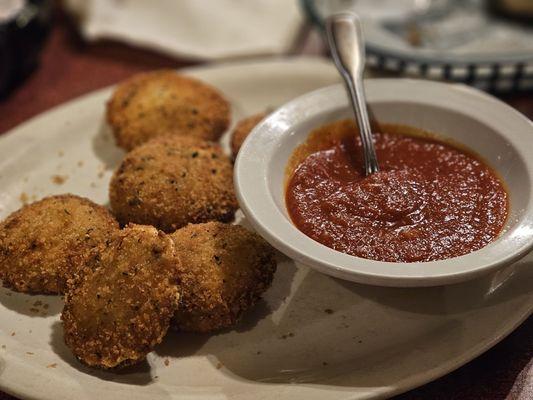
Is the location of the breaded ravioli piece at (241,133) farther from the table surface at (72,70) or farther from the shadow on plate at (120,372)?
the table surface at (72,70)

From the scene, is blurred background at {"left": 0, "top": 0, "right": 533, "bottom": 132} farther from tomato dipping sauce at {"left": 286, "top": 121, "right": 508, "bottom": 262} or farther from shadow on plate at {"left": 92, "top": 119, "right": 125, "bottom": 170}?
tomato dipping sauce at {"left": 286, "top": 121, "right": 508, "bottom": 262}

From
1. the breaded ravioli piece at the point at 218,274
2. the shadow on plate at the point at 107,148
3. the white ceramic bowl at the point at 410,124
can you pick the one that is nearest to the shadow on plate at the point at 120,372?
the breaded ravioli piece at the point at 218,274

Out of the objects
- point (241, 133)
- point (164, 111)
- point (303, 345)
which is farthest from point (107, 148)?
point (303, 345)

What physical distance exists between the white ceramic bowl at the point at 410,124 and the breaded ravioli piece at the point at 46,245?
54 cm

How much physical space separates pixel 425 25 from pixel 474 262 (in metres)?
2.13

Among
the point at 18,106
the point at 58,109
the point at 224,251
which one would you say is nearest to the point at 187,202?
the point at 224,251

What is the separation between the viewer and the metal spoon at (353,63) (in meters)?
2.22

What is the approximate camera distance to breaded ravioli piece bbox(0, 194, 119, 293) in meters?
2.07

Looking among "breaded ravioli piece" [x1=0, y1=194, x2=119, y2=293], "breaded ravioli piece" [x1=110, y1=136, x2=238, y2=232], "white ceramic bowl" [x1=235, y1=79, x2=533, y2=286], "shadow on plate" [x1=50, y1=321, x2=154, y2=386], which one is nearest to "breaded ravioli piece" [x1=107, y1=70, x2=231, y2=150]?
"breaded ravioli piece" [x1=110, y1=136, x2=238, y2=232]

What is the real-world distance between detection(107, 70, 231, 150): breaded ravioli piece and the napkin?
89 centimetres

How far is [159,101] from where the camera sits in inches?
107

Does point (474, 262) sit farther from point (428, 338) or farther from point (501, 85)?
point (501, 85)

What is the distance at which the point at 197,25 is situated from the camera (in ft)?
12.7

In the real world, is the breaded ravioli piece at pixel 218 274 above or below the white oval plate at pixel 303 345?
above
